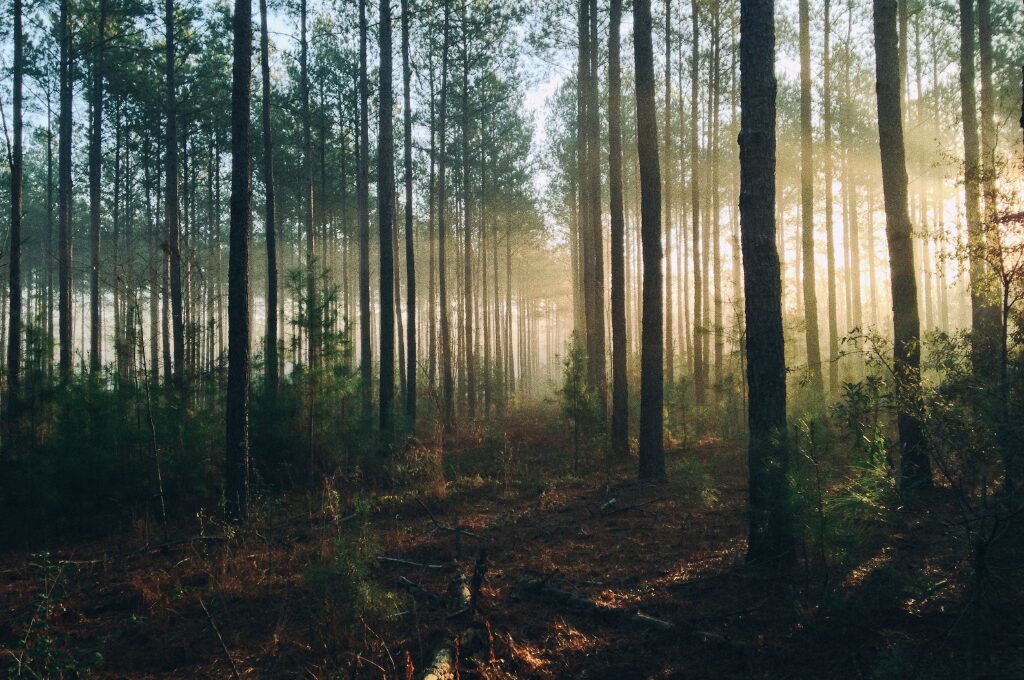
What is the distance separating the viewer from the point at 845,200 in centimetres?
2094

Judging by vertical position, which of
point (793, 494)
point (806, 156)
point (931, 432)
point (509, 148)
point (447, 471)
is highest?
point (509, 148)

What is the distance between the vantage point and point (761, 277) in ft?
17.8

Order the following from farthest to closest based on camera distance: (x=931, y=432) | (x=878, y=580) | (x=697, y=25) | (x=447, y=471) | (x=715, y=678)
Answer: (x=697, y=25) < (x=447, y=471) < (x=931, y=432) < (x=878, y=580) < (x=715, y=678)

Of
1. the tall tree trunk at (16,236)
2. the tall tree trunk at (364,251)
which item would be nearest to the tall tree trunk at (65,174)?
the tall tree trunk at (16,236)

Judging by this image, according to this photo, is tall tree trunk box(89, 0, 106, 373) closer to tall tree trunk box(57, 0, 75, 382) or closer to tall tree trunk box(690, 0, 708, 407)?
tall tree trunk box(57, 0, 75, 382)

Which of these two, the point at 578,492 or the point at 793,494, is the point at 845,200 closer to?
the point at 578,492

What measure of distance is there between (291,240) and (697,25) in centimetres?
2317

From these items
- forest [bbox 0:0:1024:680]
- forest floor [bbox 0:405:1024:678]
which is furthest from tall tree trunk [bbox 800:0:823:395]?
forest floor [bbox 0:405:1024:678]

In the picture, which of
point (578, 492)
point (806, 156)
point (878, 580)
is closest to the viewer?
point (878, 580)

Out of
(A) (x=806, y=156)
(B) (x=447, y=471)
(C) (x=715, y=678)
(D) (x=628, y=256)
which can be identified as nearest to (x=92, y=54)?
(B) (x=447, y=471)

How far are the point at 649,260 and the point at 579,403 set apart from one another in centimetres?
362

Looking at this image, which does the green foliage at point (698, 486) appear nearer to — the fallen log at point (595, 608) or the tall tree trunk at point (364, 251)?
the fallen log at point (595, 608)

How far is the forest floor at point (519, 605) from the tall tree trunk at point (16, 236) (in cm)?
385

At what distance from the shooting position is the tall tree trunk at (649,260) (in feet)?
29.4
